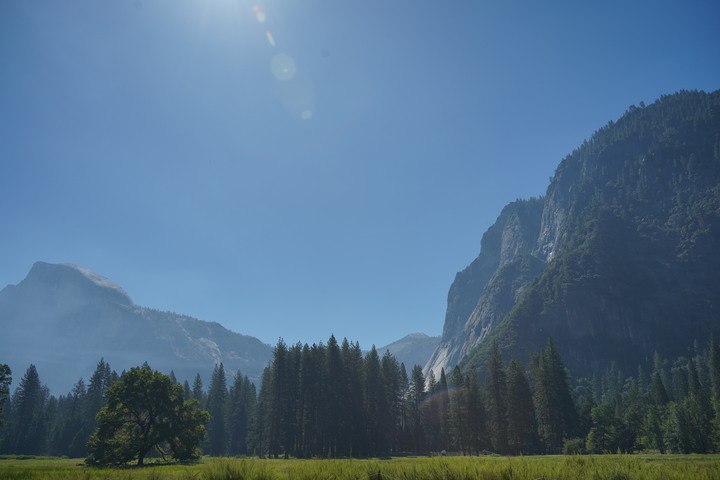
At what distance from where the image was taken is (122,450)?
42.2 metres

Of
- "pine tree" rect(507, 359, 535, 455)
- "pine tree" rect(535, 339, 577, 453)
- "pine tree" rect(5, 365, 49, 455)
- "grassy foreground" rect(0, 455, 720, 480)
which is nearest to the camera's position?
"grassy foreground" rect(0, 455, 720, 480)

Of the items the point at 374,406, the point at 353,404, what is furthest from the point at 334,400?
the point at 374,406

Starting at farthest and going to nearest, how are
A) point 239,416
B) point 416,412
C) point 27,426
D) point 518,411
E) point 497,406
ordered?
point 239,416 → point 27,426 → point 416,412 → point 497,406 → point 518,411

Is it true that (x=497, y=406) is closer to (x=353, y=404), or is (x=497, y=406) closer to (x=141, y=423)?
(x=353, y=404)

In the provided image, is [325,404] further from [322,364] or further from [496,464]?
[496,464]

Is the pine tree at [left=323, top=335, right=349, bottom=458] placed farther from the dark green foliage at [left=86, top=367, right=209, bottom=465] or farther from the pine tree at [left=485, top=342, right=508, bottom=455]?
the pine tree at [left=485, top=342, right=508, bottom=455]

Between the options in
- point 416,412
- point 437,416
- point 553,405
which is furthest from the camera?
point 437,416

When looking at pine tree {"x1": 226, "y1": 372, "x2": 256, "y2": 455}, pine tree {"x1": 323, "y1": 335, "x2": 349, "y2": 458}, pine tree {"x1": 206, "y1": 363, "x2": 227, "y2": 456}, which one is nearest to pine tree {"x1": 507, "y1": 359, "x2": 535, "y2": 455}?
pine tree {"x1": 323, "y1": 335, "x2": 349, "y2": 458}

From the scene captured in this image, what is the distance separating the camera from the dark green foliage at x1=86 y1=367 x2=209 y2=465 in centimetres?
4228

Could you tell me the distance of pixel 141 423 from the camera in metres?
45.7

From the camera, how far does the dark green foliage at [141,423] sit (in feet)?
139

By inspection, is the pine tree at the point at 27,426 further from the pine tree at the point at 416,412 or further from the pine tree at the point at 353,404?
the pine tree at the point at 416,412

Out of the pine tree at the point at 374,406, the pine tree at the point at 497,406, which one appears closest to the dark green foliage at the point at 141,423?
the pine tree at the point at 374,406

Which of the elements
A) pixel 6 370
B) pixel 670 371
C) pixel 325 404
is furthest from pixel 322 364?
pixel 670 371
